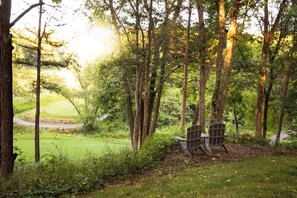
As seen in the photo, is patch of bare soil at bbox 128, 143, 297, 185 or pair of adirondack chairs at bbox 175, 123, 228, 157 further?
pair of adirondack chairs at bbox 175, 123, 228, 157

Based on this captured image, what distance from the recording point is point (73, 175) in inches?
225

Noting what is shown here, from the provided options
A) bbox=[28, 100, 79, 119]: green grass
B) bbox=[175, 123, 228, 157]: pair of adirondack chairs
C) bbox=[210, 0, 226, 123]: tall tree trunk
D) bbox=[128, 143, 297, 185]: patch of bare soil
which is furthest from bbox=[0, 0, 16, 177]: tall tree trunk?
bbox=[28, 100, 79, 119]: green grass

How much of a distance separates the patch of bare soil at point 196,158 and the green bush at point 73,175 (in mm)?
347

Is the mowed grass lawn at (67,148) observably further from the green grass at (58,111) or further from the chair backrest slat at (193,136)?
the green grass at (58,111)

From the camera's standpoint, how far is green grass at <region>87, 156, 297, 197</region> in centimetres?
426

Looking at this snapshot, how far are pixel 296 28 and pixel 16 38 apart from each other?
1377 cm

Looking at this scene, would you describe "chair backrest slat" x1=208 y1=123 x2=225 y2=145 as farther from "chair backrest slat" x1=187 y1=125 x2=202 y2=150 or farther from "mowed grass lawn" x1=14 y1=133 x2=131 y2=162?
"mowed grass lawn" x1=14 y1=133 x2=131 y2=162

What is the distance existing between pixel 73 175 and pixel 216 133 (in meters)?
4.28

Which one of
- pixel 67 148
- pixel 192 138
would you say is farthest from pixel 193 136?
pixel 67 148

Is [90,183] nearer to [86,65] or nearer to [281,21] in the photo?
[281,21]

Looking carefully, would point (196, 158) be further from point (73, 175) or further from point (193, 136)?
point (73, 175)

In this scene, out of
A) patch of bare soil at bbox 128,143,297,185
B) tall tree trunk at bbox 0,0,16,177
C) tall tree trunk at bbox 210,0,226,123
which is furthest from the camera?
tall tree trunk at bbox 210,0,226,123

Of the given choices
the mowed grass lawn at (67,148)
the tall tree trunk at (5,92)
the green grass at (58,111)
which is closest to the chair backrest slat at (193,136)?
the mowed grass lawn at (67,148)

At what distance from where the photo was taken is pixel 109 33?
12.4 metres
